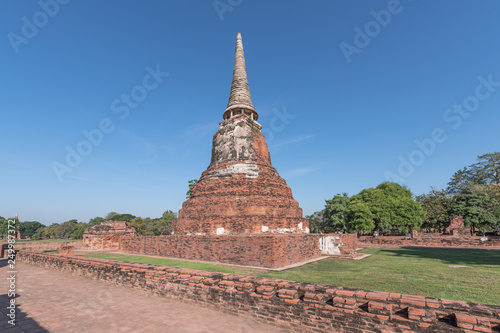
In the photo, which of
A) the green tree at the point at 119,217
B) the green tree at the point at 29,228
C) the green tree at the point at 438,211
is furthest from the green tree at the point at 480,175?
the green tree at the point at 29,228

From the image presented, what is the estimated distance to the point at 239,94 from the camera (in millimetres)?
18688

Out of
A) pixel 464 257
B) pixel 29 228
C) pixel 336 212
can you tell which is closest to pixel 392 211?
pixel 336 212

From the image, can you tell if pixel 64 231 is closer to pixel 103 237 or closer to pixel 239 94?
pixel 103 237

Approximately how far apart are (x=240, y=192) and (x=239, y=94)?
28.3 ft

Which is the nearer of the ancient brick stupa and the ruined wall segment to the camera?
the ancient brick stupa

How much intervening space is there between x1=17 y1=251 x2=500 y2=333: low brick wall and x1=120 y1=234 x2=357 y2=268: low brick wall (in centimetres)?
441

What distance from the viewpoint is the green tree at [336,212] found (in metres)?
31.3

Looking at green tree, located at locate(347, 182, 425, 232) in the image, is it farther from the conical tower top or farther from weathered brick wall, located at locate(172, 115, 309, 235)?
the conical tower top

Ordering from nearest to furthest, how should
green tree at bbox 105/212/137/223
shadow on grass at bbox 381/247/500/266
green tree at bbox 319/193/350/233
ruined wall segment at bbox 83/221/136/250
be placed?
1. shadow on grass at bbox 381/247/500/266
2. ruined wall segment at bbox 83/221/136/250
3. green tree at bbox 319/193/350/233
4. green tree at bbox 105/212/137/223

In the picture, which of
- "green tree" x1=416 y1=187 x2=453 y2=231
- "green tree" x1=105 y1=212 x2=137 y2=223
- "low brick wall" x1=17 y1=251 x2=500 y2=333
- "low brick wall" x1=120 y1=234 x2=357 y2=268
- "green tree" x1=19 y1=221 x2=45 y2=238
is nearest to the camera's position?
"low brick wall" x1=17 y1=251 x2=500 y2=333

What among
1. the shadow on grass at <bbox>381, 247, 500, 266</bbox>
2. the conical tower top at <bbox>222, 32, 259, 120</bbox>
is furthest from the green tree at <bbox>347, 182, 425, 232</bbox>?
the conical tower top at <bbox>222, 32, 259, 120</bbox>

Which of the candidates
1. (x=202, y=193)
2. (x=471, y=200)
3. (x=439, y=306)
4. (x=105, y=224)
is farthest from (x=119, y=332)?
(x=471, y=200)

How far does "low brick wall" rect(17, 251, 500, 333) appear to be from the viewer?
125 inches

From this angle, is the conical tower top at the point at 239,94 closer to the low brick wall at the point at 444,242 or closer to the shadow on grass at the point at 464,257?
the shadow on grass at the point at 464,257
